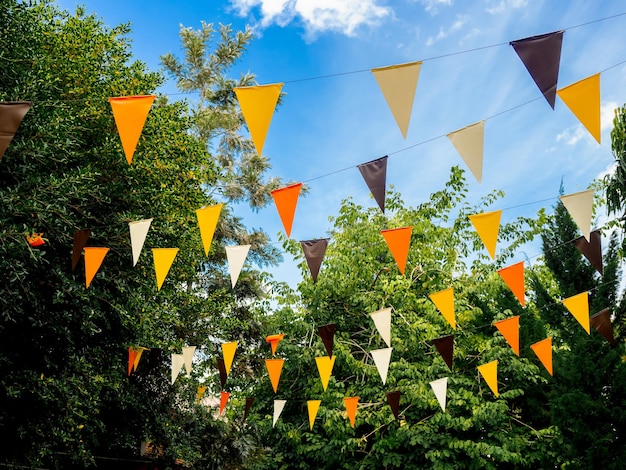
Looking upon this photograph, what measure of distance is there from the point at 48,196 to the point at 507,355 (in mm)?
6674

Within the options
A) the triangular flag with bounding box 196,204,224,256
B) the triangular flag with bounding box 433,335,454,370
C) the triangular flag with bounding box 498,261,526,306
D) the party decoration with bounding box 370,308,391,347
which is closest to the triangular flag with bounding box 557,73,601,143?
the triangular flag with bounding box 498,261,526,306

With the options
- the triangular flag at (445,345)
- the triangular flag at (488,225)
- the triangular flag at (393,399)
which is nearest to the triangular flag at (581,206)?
the triangular flag at (488,225)

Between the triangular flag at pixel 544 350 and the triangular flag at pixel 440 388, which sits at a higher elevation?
the triangular flag at pixel 544 350

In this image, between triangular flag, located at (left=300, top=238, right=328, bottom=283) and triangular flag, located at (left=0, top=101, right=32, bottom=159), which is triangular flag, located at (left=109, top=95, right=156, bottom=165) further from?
triangular flag, located at (left=300, top=238, right=328, bottom=283)

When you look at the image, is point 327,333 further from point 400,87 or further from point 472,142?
point 400,87

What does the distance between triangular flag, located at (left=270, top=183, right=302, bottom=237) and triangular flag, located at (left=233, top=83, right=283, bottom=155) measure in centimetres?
67

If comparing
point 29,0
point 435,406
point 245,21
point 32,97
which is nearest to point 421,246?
point 435,406

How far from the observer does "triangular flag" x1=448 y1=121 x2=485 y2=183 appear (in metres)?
3.81

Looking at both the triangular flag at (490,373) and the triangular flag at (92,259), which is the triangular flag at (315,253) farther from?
the triangular flag at (490,373)

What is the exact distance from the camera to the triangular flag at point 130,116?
141 inches

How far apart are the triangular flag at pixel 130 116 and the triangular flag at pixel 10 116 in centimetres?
59

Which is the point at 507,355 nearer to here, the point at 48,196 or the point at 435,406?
the point at 435,406

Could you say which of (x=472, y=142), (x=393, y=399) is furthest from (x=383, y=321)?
(x=472, y=142)

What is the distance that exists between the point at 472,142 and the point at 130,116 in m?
2.52
